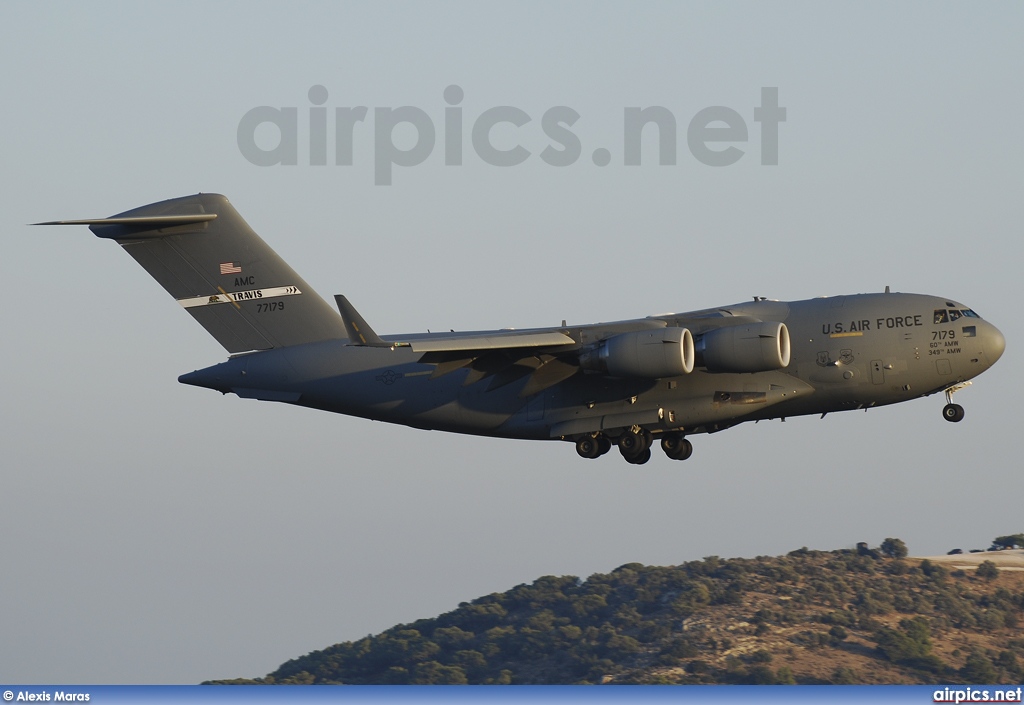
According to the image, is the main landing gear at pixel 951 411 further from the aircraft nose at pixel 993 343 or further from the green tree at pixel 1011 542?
the green tree at pixel 1011 542

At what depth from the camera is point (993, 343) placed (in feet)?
75.3

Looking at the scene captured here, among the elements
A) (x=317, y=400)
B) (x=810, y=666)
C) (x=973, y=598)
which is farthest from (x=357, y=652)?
(x=317, y=400)

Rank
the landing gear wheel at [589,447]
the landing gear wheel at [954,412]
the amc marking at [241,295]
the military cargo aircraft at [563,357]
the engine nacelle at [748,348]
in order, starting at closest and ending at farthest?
the engine nacelle at [748,348]
the military cargo aircraft at [563,357]
the landing gear wheel at [954,412]
the landing gear wheel at [589,447]
the amc marking at [241,295]

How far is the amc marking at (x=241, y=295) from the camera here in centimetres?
2580

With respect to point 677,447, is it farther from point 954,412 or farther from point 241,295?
point 241,295

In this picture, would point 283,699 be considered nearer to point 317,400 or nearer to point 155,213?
point 317,400

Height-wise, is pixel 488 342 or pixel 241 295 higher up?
pixel 241 295

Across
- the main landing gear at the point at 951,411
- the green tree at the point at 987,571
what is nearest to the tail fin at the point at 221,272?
the main landing gear at the point at 951,411

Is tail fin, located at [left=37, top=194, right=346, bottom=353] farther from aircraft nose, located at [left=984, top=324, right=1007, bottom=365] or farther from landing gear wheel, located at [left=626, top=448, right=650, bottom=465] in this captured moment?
aircraft nose, located at [left=984, top=324, right=1007, bottom=365]

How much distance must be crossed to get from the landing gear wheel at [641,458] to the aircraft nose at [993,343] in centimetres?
576

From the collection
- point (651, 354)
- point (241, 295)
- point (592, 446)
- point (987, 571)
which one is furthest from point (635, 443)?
point (987, 571)

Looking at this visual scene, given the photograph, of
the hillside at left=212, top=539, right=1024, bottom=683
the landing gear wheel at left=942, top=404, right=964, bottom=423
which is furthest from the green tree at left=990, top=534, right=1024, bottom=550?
the landing gear wheel at left=942, top=404, right=964, bottom=423

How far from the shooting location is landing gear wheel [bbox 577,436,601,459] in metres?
24.4

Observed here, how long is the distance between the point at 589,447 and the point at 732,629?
1059 inches
